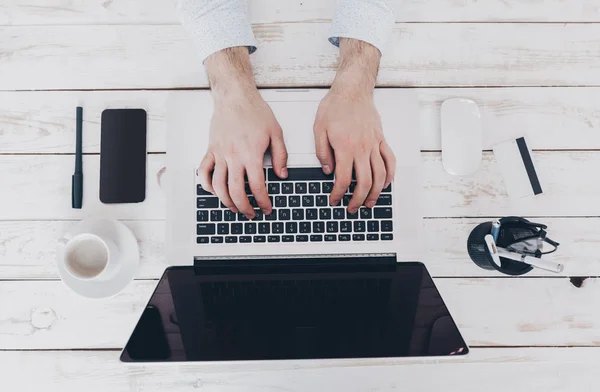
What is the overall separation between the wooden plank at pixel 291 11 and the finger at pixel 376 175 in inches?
12.9

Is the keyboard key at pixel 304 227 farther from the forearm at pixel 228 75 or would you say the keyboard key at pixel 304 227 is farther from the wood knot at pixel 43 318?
the wood knot at pixel 43 318

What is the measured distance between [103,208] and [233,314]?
0.36 meters

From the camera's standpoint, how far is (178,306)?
2.49ft

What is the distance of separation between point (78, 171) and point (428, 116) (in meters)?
0.68

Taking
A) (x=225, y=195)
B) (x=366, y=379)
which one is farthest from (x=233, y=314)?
A: (x=366, y=379)

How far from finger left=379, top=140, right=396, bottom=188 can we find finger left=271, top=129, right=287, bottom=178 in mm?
170

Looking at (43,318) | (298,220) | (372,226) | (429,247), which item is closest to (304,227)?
(298,220)

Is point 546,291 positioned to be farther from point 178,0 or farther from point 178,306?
point 178,0

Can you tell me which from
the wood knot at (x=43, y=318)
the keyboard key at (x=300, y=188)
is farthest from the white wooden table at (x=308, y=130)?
the keyboard key at (x=300, y=188)

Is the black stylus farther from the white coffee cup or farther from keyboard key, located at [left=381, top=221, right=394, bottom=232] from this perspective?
keyboard key, located at [left=381, top=221, right=394, bottom=232]

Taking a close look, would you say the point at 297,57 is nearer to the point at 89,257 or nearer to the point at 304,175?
the point at 304,175

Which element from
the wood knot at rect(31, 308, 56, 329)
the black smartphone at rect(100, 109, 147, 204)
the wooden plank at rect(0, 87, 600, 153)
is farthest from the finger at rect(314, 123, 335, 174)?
the wood knot at rect(31, 308, 56, 329)

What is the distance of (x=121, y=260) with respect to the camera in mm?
864

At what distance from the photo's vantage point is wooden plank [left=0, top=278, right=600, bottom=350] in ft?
2.94
